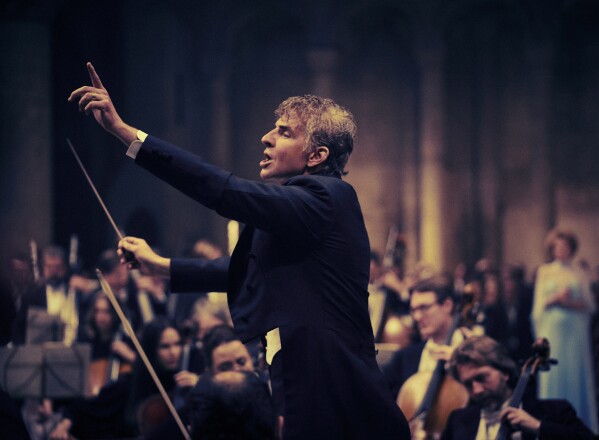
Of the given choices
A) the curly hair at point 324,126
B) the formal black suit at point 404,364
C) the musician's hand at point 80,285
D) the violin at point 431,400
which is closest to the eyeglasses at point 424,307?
the formal black suit at point 404,364

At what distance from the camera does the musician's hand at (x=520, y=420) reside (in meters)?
4.73

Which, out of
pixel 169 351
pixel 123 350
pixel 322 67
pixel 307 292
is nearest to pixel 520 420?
pixel 307 292

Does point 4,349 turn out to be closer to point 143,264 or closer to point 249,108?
point 143,264

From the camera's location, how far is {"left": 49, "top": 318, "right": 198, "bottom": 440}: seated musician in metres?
7.32

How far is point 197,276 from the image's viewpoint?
3.58 meters

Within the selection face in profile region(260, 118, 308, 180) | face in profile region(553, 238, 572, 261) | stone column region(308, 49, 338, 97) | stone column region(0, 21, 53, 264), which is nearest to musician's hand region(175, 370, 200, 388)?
face in profile region(260, 118, 308, 180)

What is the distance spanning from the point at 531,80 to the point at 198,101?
549 centimetres

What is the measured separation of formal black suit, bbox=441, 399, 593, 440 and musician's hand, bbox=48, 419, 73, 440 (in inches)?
121

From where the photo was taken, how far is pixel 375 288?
9797 mm

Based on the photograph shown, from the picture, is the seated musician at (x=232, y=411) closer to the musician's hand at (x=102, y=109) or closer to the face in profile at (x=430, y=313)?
the musician's hand at (x=102, y=109)

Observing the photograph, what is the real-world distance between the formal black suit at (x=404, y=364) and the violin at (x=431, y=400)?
246 mm

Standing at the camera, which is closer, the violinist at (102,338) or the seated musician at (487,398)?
the seated musician at (487,398)

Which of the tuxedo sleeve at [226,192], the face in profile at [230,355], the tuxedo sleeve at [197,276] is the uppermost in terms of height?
the tuxedo sleeve at [226,192]

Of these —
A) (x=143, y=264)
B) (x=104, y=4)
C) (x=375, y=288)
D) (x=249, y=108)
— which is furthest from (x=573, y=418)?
(x=249, y=108)
